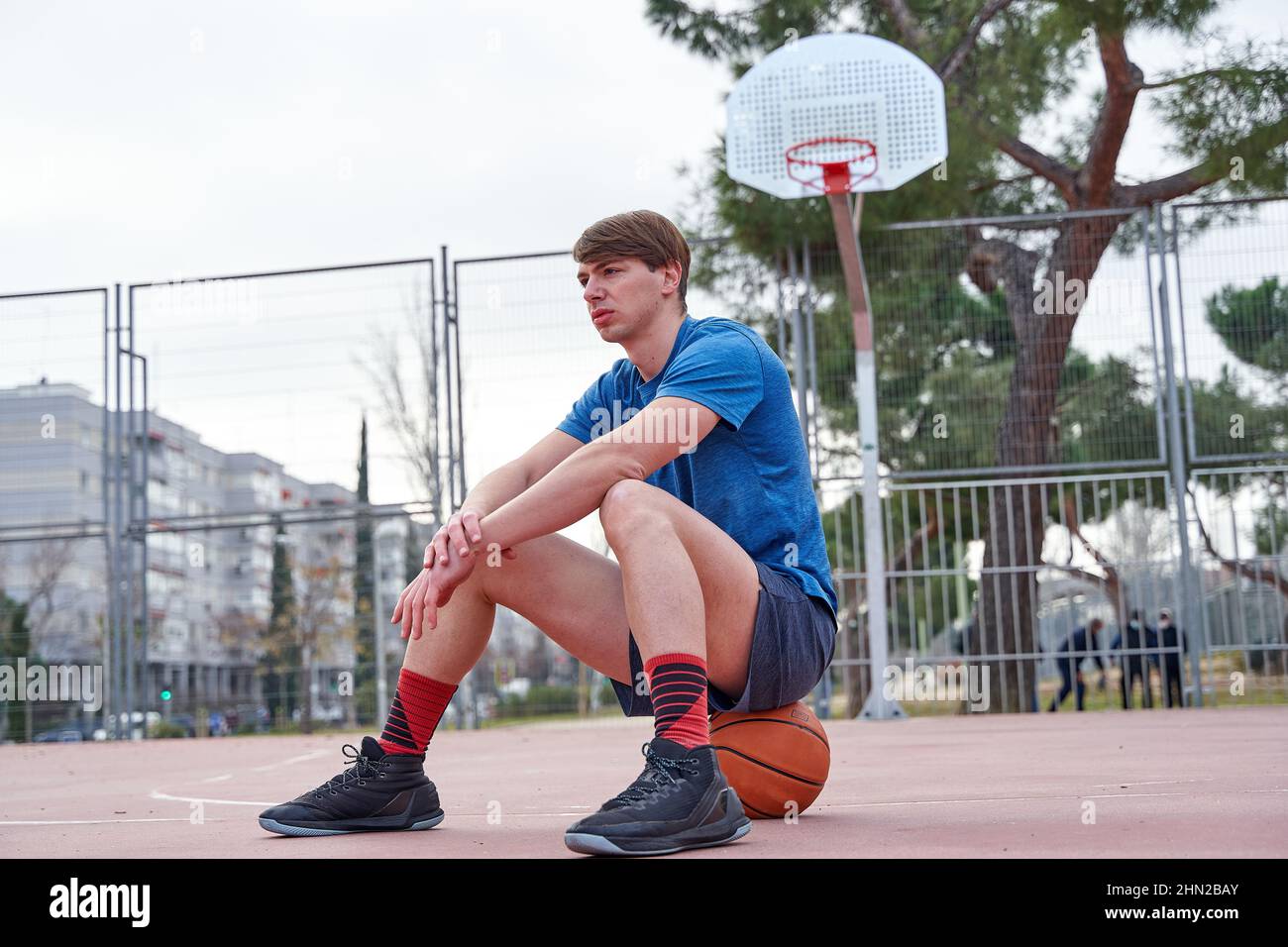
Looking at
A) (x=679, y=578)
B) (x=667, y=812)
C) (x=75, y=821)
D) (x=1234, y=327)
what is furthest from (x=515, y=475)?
(x=1234, y=327)

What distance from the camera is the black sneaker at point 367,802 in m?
2.46

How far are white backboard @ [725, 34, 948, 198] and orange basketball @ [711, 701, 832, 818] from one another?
5.00 metres

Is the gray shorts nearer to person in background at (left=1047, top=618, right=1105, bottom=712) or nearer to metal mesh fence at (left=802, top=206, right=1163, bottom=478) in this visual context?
metal mesh fence at (left=802, top=206, right=1163, bottom=478)

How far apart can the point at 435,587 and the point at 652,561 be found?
439 millimetres

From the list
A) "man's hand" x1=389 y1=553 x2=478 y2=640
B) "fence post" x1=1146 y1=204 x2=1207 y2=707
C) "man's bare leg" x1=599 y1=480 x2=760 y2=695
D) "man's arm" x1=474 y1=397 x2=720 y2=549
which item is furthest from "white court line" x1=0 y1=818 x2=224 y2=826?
"fence post" x1=1146 y1=204 x2=1207 y2=707

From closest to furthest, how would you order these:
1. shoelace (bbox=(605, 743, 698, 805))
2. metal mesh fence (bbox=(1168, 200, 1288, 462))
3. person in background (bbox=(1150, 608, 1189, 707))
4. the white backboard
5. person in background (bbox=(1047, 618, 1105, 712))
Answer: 1. shoelace (bbox=(605, 743, 698, 805))
2. the white backboard
3. person in background (bbox=(1150, 608, 1189, 707))
4. metal mesh fence (bbox=(1168, 200, 1288, 462))
5. person in background (bbox=(1047, 618, 1105, 712))

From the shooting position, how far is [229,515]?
9398 millimetres

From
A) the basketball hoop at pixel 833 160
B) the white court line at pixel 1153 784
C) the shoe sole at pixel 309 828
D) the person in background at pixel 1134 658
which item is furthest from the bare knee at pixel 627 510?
the person in background at pixel 1134 658

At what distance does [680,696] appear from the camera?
2.18 meters

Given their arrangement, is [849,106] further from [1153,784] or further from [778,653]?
[778,653]

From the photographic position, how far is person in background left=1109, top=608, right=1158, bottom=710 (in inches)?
337
